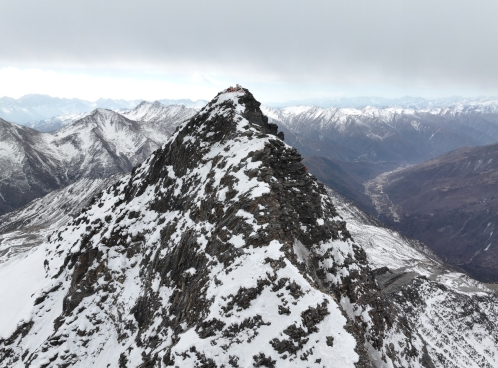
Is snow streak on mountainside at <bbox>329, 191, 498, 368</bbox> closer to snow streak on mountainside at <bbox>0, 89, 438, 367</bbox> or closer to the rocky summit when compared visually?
the rocky summit

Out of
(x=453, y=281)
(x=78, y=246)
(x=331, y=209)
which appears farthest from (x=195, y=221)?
(x=453, y=281)

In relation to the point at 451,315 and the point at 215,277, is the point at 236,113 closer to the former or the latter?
the point at 215,277

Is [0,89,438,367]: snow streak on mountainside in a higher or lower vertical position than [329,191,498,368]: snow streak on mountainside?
higher

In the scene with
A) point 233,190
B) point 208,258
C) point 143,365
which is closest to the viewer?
point 143,365

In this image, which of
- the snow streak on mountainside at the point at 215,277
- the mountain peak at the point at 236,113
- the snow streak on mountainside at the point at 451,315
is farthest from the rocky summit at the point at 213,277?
the snow streak on mountainside at the point at 451,315

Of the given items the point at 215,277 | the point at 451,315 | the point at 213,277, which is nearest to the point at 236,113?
the point at 213,277

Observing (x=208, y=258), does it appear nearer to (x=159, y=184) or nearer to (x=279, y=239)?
(x=279, y=239)

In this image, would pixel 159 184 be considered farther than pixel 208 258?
Yes

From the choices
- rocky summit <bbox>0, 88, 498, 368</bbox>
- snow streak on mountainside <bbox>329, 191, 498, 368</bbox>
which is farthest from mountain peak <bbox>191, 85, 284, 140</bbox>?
snow streak on mountainside <bbox>329, 191, 498, 368</bbox>
